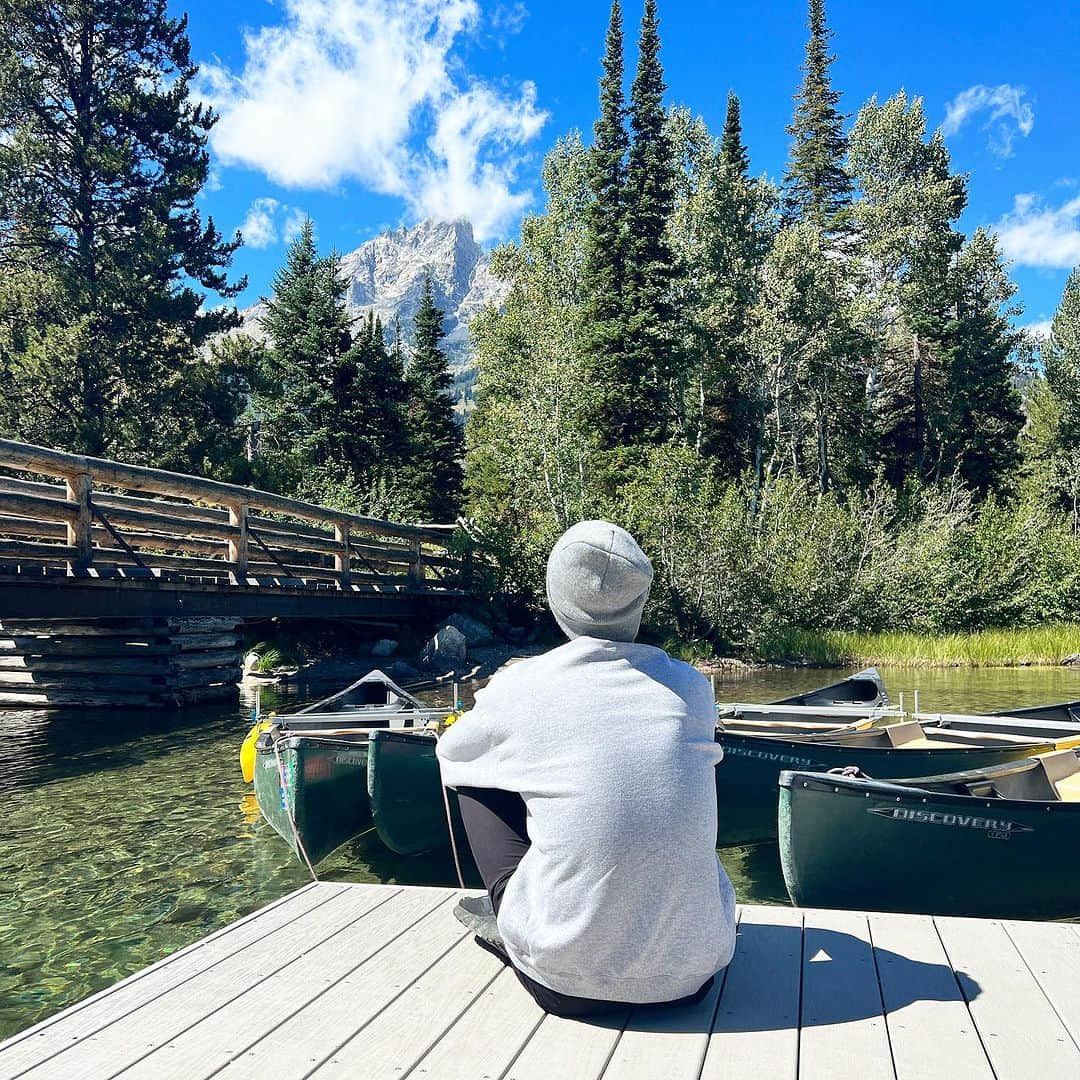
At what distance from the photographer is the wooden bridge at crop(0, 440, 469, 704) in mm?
10797

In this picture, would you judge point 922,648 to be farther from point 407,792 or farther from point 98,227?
point 98,227

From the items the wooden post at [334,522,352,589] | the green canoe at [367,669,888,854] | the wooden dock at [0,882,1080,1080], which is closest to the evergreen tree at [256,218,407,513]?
the wooden post at [334,522,352,589]

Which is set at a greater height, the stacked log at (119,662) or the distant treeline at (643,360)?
the distant treeline at (643,360)

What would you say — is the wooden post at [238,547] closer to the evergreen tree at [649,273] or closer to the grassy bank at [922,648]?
the grassy bank at [922,648]

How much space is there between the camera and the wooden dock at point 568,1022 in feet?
8.11

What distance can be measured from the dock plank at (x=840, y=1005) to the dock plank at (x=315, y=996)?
1236 millimetres

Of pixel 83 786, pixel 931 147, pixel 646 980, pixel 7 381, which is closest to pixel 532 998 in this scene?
pixel 646 980

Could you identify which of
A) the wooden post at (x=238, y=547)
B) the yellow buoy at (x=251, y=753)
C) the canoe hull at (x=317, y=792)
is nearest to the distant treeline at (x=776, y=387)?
the wooden post at (x=238, y=547)

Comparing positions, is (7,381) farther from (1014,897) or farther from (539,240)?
(1014,897)

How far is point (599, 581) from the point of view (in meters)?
2.62

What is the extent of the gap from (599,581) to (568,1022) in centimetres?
125

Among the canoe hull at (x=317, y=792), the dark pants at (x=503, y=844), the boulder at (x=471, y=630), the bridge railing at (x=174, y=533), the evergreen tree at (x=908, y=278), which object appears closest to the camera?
the dark pants at (x=503, y=844)

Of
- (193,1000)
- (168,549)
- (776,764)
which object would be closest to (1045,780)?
(776,764)

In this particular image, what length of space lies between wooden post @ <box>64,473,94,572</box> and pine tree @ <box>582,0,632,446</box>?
61.6ft
